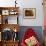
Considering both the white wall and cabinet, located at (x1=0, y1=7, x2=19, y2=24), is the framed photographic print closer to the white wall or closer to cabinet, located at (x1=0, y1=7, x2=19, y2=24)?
the white wall

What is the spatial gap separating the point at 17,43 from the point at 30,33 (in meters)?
0.59

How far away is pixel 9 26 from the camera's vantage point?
586 cm

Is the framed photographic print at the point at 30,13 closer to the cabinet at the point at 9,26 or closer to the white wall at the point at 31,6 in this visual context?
the white wall at the point at 31,6

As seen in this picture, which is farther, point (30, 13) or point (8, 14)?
point (30, 13)

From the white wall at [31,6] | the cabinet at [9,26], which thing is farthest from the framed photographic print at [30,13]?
the cabinet at [9,26]

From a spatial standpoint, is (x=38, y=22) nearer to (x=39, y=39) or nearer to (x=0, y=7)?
(x=39, y=39)

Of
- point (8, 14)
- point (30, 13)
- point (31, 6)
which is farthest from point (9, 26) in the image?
point (31, 6)

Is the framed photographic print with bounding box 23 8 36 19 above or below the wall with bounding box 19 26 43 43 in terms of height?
above

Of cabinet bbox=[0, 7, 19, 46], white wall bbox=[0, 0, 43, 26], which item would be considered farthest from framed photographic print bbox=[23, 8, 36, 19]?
cabinet bbox=[0, 7, 19, 46]

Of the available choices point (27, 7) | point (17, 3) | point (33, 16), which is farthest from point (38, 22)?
point (17, 3)

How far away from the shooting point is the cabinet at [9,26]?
575 cm

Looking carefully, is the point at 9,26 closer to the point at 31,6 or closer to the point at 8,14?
the point at 8,14

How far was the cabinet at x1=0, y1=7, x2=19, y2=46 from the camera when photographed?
5.75 metres

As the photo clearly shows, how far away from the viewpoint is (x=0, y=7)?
582 centimetres
